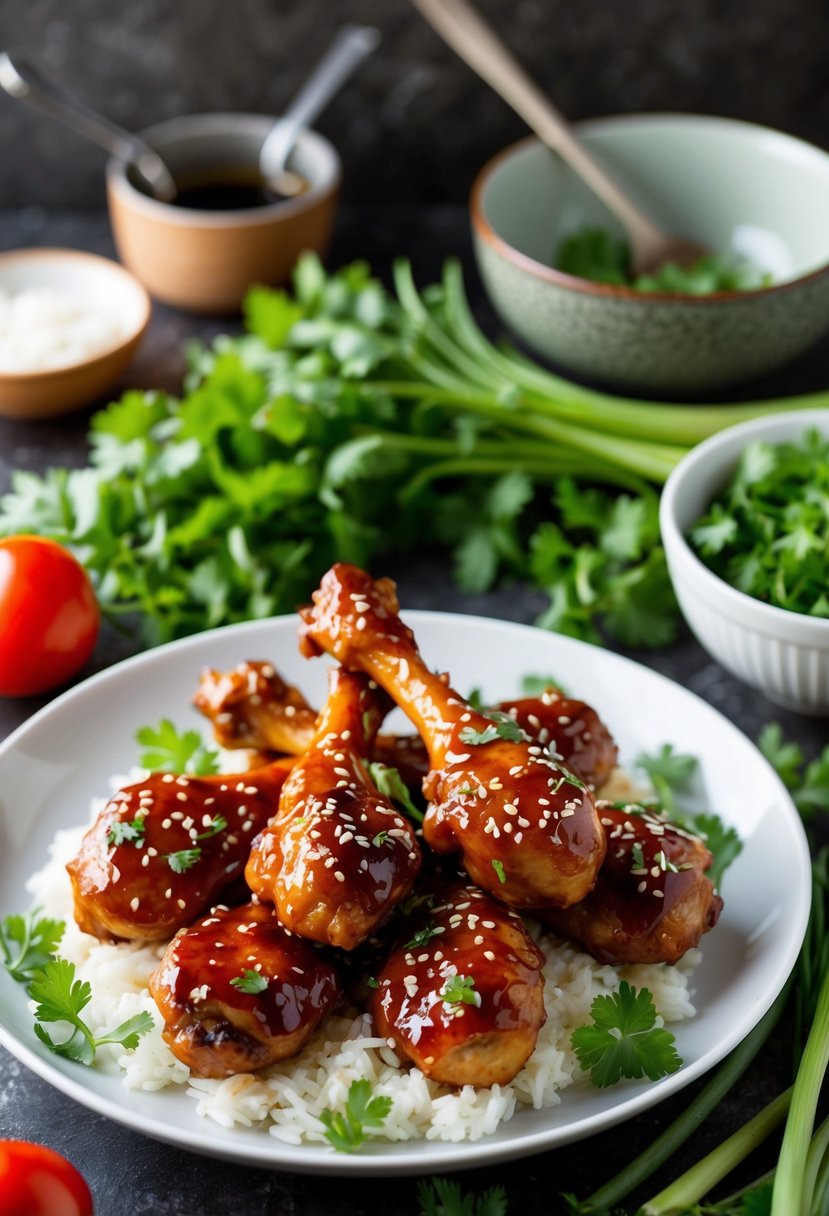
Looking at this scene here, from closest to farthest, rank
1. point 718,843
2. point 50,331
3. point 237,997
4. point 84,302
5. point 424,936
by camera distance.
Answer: point 237,997, point 424,936, point 718,843, point 50,331, point 84,302

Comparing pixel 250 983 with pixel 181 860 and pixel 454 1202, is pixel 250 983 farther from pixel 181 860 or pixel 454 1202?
pixel 454 1202

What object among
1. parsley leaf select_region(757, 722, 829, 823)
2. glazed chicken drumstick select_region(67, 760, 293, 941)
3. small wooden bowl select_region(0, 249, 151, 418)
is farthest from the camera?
small wooden bowl select_region(0, 249, 151, 418)

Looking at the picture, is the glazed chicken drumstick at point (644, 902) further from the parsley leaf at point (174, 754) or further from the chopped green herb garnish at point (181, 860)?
the parsley leaf at point (174, 754)

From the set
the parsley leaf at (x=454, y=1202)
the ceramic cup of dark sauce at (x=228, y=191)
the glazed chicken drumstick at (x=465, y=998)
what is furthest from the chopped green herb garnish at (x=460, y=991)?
the ceramic cup of dark sauce at (x=228, y=191)

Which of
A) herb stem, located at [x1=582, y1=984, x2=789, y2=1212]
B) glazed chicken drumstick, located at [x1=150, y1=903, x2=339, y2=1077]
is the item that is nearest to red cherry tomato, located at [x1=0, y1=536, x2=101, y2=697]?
glazed chicken drumstick, located at [x1=150, y1=903, x2=339, y2=1077]

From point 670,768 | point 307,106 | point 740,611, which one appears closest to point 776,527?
point 740,611

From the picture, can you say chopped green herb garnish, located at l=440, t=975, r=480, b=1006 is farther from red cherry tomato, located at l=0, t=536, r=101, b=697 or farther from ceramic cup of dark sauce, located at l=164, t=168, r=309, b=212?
ceramic cup of dark sauce, located at l=164, t=168, r=309, b=212

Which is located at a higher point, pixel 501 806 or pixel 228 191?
Result: pixel 501 806
